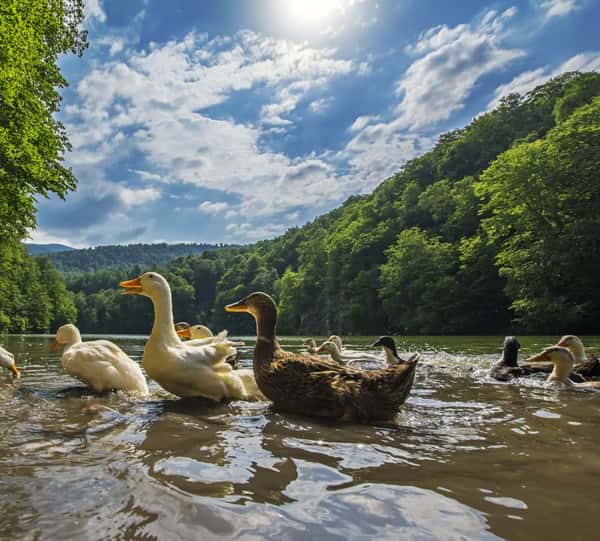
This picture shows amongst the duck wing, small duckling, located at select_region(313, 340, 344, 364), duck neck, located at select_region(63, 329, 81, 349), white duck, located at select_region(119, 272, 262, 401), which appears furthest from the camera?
small duckling, located at select_region(313, 340, 344, 364)

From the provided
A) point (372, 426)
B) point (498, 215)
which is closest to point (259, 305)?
point (372, 426)

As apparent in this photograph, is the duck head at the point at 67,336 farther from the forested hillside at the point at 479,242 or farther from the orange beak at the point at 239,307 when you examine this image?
the forested hillside at the point at 479,242

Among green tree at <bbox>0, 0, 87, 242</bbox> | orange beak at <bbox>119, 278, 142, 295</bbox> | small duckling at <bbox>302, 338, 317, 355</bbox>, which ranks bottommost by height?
small duckling at <bbox>302, 338, 317, 355</bbox>

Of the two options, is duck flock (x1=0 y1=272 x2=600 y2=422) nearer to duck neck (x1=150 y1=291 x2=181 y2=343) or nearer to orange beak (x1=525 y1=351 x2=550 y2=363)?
duck neck (x1=150 y1=291 x2=181 y2=343)

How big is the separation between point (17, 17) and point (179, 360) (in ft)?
42.2

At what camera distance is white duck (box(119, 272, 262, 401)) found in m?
5.04

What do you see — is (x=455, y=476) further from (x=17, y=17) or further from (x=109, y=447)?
(x=17, y=17)

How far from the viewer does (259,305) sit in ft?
18.7

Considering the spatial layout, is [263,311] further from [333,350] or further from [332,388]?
[333,350]

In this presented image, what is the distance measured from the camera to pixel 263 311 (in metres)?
5.62

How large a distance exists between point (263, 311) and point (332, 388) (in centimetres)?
159

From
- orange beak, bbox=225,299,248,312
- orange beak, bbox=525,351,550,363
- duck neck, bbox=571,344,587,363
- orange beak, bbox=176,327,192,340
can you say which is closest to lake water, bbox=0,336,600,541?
orange beak, bbox=225,299,248,312

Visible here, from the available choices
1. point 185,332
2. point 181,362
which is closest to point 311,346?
point 185,332

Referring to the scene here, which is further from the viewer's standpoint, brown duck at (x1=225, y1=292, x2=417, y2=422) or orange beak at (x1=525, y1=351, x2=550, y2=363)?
orange beak at (x1=525, y1=351, x2=550, y2=363)
